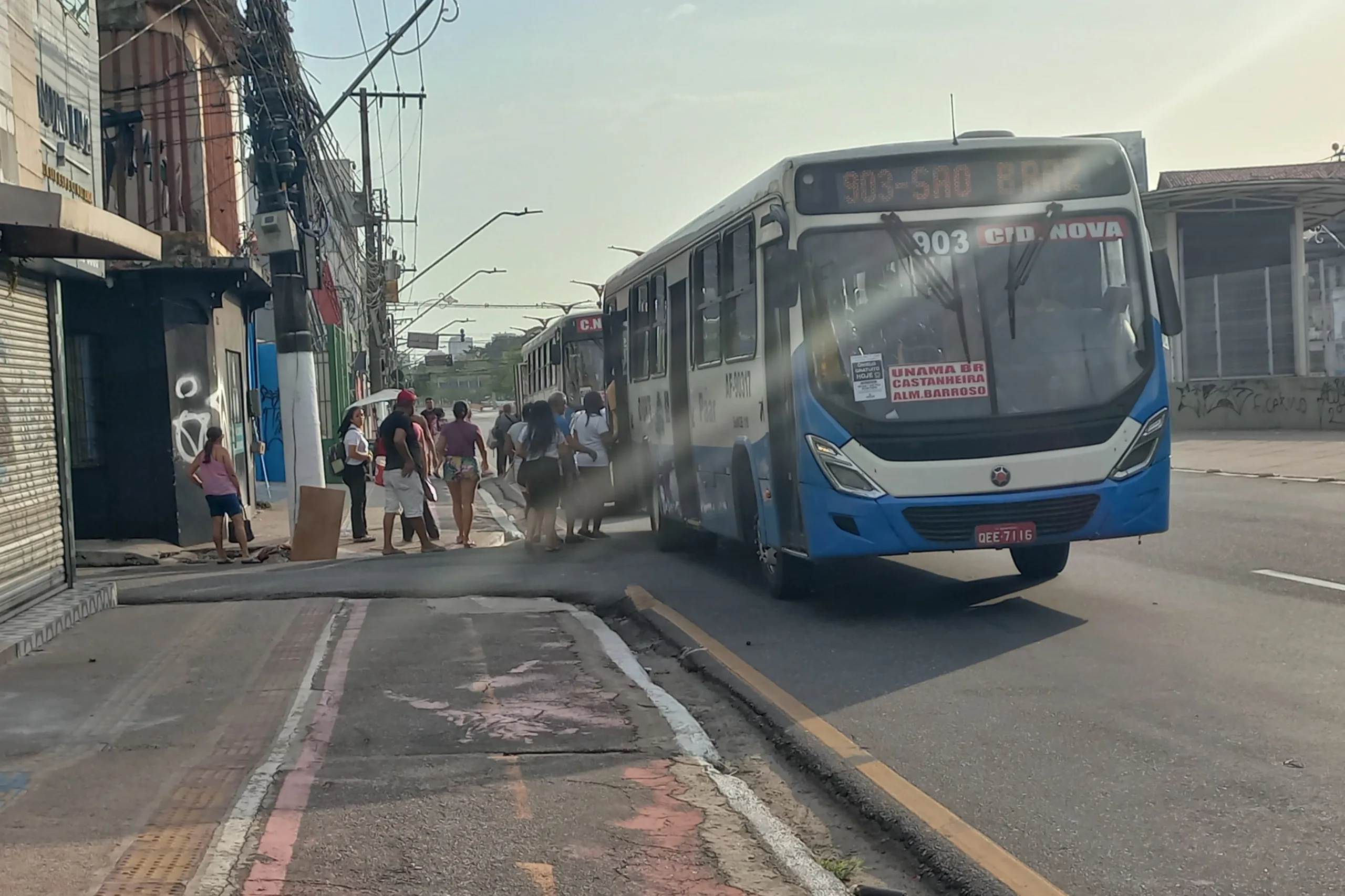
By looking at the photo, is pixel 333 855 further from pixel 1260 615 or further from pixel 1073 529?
pixel 1260 615

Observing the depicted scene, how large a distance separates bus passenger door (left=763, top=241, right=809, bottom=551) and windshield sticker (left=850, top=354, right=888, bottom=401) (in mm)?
456

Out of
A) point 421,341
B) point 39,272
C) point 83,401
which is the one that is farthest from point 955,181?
point 421,341

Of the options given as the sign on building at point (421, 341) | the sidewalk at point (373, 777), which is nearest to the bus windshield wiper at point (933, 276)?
the sidewalk at point (373, 777)

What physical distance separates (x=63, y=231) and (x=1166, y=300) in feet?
24.8

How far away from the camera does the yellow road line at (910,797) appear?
4.59 metres

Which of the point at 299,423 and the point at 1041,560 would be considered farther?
the point at 299,423

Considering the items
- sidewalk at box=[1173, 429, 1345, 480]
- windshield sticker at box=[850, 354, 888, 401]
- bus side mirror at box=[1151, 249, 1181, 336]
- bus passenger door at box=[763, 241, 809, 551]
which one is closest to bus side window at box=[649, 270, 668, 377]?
bus passenger door at box=[763, 241, 809, 551]

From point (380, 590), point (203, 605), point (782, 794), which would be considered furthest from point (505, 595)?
point (782, 794)

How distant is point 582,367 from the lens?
85.8ft

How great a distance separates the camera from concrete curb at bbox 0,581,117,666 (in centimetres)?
950

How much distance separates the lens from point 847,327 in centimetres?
936

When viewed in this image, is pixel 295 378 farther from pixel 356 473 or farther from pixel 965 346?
pixel 965 346

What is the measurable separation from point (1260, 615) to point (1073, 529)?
1.25 metres

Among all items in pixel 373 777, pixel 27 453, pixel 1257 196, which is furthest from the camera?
pixel 1257 196
